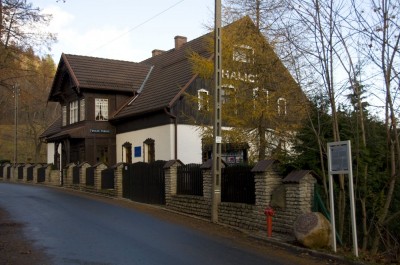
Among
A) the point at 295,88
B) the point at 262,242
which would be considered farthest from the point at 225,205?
the point at 295,88

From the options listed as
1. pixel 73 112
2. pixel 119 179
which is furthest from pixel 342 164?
pixel 73 112

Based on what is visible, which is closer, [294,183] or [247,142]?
[294,183]

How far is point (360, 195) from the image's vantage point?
11.4 metres

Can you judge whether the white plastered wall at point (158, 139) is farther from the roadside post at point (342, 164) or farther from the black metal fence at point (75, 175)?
the roadside post at point (342, 164)

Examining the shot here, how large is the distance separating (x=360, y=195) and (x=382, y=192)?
511mm

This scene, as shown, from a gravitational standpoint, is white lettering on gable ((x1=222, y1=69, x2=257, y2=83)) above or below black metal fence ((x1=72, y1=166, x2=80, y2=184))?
above

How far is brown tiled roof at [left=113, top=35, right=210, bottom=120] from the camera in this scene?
26.5 metres

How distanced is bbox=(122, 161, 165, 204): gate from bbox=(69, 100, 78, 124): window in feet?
37.0

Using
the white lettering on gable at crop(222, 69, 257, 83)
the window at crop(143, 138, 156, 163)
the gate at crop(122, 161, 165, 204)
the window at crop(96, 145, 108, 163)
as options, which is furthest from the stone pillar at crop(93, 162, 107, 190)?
the white lettering on gable at crop(222, 69, 257, 83)

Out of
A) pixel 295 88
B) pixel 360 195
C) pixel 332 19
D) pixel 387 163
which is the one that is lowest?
pixel 360 195

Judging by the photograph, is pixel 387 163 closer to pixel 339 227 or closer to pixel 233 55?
pixel 339 227

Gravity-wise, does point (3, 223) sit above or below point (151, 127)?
below

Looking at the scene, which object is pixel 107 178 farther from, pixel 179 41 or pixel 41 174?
pixel 179 41

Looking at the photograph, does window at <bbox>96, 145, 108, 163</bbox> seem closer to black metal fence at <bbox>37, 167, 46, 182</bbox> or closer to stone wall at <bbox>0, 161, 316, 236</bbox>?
black metal fence at <bbox>37, 167, 46, 182</bbox>
